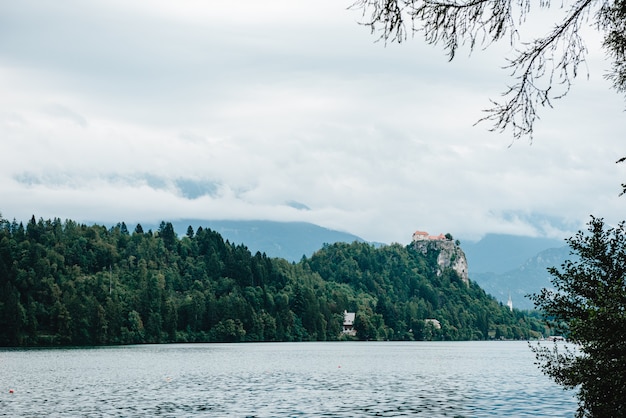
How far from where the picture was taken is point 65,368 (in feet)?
380

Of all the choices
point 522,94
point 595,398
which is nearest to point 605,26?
point 522,94

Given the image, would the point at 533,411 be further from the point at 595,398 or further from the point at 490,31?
the point at 490,31

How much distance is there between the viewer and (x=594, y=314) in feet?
92.6

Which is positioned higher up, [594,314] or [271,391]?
[594,314]

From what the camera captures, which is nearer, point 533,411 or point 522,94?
point 522,94

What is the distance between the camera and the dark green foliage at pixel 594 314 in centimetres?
2838

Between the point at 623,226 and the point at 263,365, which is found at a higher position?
the point at 623,226

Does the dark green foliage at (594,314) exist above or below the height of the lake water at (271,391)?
above

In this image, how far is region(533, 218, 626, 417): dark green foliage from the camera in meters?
28.4

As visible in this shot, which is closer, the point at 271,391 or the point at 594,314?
the point at 594,314

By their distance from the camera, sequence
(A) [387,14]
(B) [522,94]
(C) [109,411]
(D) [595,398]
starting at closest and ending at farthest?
(A) [387,14]
(B) [522,94]
(D) [595,398]
(C) [109,411]

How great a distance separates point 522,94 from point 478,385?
8067 centimetres

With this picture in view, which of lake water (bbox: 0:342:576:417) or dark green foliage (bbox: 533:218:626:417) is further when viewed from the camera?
lake water (bbox: 0:342:576:417)

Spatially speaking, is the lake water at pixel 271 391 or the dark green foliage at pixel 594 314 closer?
the dark green foliage at pixel 594 314
